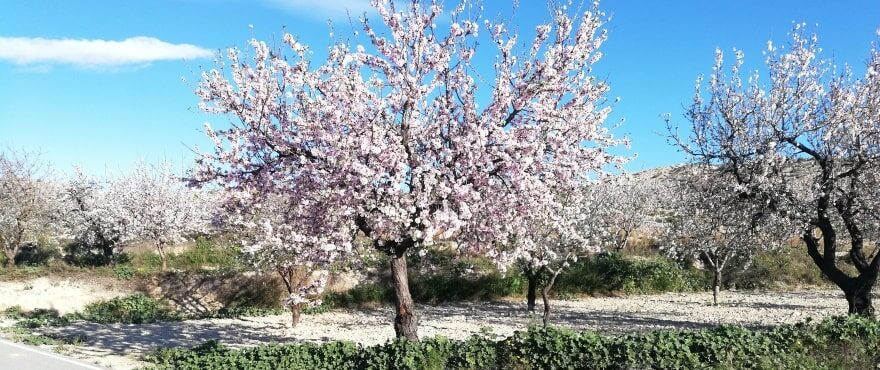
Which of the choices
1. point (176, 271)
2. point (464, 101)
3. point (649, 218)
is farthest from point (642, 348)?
point (649, 218)

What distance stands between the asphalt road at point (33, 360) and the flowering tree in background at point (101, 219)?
16.7 meters

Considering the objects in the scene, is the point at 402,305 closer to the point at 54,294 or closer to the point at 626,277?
the point at 54,294

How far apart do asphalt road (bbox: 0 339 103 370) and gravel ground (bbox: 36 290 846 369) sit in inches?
20.0

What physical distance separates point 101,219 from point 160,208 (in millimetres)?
3245

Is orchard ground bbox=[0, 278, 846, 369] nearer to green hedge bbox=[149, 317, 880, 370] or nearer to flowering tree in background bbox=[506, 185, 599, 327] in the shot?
flowering tree in background bbox=[506, 185, 599, 327]

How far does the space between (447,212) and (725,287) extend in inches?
1021

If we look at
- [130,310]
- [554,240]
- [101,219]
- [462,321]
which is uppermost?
[101,219]

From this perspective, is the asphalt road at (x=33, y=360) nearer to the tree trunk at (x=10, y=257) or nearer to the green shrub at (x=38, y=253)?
the tree trunk at (x=10, y=257)

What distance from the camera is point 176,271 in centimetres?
2673

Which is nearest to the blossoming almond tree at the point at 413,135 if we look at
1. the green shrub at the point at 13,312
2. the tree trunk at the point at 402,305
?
the tree trunk at the point at 402,305

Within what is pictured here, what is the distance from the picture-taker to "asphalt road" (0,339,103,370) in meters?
12.0

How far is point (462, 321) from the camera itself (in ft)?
68.4

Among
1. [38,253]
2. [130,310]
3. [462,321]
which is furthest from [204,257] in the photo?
[462,321]

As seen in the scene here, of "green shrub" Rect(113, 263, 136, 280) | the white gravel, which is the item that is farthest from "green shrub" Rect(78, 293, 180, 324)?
"green shrub" Rect(113, 263, 136, 280)
